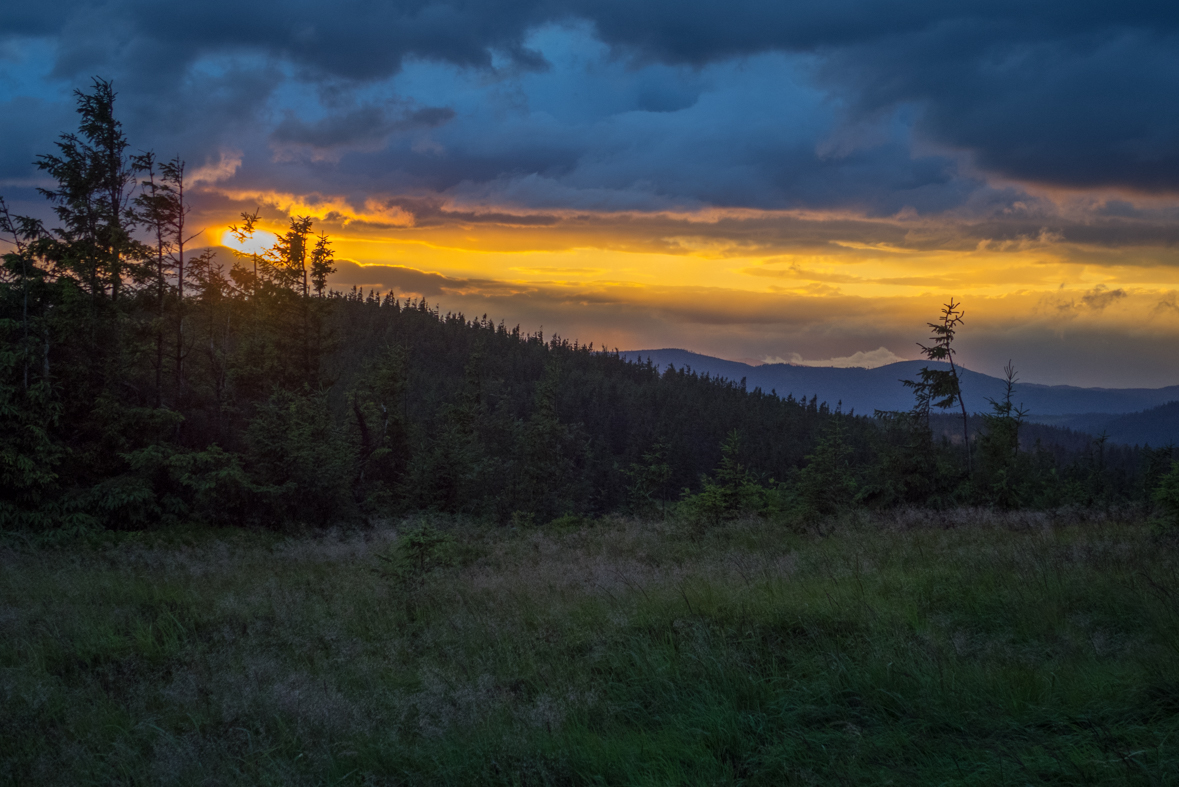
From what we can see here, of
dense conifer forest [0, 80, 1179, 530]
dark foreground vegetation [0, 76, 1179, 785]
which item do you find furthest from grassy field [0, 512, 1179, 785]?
dense conifer forest [0, 80, 1179, 530]

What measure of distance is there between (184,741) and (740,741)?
12.2 ft

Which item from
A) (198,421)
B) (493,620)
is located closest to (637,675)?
(493,620)

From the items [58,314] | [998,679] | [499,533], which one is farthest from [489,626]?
[58,314]

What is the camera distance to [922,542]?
934 centimetres

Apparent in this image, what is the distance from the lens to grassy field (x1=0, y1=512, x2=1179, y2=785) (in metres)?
3.65

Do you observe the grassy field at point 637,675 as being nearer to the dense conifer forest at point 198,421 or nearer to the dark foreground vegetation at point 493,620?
the dark foreground vegetation at point 493,620

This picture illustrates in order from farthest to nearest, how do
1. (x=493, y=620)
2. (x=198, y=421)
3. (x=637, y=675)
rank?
(x=198, y=421) → (x=493, y=620) → (x=637, y=675)

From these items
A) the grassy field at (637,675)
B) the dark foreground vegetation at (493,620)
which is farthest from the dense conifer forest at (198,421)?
the grassy field at (637,675)

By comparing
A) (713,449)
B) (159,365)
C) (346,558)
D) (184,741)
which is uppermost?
(159,365)

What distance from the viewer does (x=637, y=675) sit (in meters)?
4.80

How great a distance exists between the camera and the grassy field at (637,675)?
12.0 feet

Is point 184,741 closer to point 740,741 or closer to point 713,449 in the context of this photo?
point 740,741

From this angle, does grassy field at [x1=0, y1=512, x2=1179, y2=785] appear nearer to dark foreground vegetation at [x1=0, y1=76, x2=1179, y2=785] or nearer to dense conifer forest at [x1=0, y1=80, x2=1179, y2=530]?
dark foreground vegetation at [x1=0, y1=76, x2=1179, y2=785]

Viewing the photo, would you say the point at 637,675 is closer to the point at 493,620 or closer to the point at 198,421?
the point at 493,620
